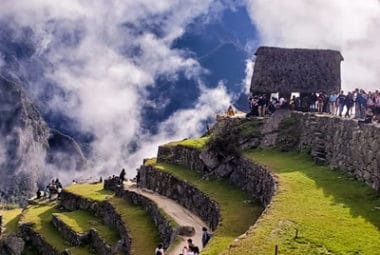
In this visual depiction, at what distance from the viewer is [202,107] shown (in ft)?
576

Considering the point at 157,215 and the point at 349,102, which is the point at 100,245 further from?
the point at 349,102

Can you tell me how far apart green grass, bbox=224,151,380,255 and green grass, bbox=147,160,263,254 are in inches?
85.2

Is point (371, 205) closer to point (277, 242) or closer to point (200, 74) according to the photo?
point (277, 242)

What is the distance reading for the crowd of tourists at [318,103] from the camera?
101 ft

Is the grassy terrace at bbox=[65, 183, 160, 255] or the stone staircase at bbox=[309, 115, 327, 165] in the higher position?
the stone staircase at bbox=[309, 115, 327, 165]

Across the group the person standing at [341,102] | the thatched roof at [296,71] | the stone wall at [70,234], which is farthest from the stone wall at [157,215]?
the person standing at [341,102]

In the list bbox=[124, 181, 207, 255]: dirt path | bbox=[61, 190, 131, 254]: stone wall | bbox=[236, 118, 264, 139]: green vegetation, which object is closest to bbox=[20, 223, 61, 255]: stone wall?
bbox=[61, 190, 131, 254]: stone wall

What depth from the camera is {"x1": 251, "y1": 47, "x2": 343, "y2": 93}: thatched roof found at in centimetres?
3947

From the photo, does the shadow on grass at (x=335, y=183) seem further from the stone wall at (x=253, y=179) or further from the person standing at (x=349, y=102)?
the person standing at (x=349, y=102)

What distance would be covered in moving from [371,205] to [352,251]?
474 centimetres

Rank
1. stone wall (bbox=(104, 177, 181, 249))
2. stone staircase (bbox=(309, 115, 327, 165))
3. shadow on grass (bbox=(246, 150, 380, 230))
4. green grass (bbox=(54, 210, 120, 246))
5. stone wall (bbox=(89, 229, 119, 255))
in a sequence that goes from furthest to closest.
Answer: green grass (bbox=(54, 210, 120, 246)), stone wall (bbox=(89, 229, 119, 255)), stone wall (bbox=(104, 177, 181, 249)), stone staircase (bbox=(309, 115, 327, 165)), shadow on grass (bbox=(246, 150, 380, 230))

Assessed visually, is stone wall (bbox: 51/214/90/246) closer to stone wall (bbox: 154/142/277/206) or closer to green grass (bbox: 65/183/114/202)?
green grass (bbox: 65/183/114/202)

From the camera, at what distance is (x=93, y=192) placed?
5106 centimetres

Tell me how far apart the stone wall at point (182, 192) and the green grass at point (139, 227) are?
214 centimetres
